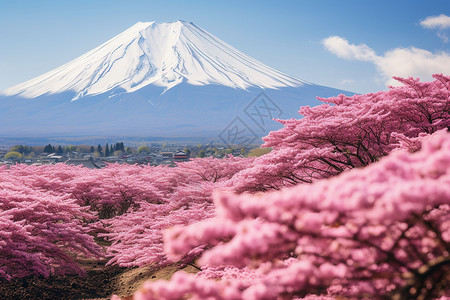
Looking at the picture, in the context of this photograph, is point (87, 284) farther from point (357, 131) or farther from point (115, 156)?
point (115, 156)

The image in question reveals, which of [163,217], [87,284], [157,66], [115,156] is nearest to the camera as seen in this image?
[163,217]

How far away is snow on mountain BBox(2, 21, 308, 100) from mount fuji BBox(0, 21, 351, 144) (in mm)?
391

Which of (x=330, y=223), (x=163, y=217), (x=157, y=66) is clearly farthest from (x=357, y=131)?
(x=157, y=66)

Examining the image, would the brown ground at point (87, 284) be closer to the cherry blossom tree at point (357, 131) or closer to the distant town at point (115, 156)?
the cherry blossom tree at point (357, 131)

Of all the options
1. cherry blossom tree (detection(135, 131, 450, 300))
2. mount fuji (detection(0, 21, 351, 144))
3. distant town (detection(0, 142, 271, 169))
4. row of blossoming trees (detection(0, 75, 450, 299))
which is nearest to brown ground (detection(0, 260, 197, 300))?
row of blossoming trees (detection(0, 75, 450, 299))

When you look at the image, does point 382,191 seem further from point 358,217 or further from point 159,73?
point 159,73

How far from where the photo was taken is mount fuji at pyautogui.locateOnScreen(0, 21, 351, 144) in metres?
153

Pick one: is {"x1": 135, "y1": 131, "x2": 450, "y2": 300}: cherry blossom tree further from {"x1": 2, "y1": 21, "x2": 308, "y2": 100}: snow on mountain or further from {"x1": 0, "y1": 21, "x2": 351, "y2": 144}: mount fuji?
{"x1": 0, "y1": 21, "x2": 351, "y2": 144}: mount fuji

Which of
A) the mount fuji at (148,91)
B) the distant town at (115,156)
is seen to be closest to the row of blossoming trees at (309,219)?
the distant town at (115,156)

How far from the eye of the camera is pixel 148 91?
17025 centimetres

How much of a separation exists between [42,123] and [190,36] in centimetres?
6962

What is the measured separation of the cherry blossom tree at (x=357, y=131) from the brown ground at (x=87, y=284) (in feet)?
9.99

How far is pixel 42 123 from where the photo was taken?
15388 cm

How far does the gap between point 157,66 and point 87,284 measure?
163 m
